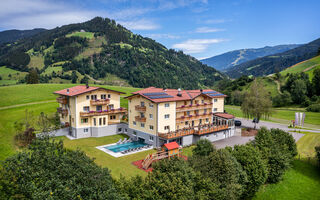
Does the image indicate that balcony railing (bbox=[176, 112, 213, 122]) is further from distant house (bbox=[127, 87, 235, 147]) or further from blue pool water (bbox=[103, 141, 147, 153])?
blue pool water (bbox=[103, 141, 147, 153])

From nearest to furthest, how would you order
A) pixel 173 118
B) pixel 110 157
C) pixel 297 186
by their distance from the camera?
pixel 297 186 → pixel 110 157 → pixel 173 118

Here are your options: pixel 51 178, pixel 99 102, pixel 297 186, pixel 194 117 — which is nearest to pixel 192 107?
pixel 194 117

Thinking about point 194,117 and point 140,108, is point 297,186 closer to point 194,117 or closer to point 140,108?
point 194,117

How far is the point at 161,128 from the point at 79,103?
58.7 ft

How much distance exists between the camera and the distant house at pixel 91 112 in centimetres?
4325

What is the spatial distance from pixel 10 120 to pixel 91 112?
67.9ft

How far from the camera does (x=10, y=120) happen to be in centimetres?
4822

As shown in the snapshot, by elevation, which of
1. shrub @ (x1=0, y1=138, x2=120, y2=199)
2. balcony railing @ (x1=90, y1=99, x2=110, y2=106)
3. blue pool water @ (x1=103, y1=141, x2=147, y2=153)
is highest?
balcony railing @ (x1=90, y1=99, x2=110, y2=106)

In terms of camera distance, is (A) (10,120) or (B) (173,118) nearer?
(B) (173,118)

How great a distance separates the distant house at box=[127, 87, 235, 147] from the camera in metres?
39.1

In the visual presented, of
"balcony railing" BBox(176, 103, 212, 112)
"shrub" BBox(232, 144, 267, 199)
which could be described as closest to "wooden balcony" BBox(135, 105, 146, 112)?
"balcony railing" BBox(176, 103, 212, 112)

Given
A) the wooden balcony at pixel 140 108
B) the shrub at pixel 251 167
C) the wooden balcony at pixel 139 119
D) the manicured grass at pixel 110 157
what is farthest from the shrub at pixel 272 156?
the wooden balcony at pixel 140 108

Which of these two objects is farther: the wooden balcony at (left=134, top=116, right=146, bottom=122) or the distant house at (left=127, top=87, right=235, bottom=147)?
the wooden balcony at (left=134, top=116, right=146, bottom=122)

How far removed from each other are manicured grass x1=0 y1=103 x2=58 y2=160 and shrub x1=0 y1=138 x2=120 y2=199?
14.6 meters
